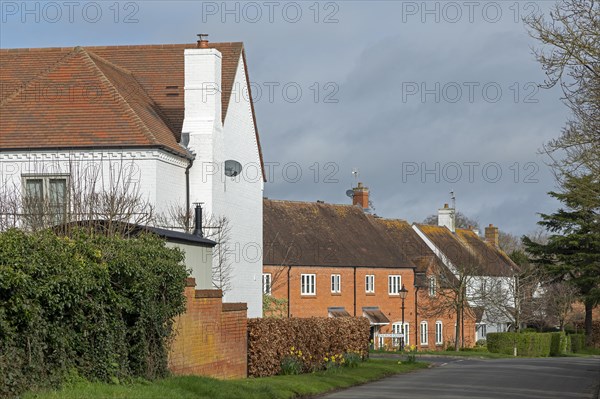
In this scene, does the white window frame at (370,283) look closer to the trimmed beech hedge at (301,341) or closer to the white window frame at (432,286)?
the white window frame at (432,286)

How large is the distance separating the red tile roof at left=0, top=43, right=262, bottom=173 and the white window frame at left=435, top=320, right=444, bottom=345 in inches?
1659

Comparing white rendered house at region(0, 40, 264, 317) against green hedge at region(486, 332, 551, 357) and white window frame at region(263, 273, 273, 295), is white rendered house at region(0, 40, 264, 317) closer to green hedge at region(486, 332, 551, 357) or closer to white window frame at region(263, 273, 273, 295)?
white window frame at region(263, 273, 273, 295)

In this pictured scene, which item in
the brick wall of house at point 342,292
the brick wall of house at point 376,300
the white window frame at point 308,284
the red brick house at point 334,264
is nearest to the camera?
the brick wall of house at point 342,292

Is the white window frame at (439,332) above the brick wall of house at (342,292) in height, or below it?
below

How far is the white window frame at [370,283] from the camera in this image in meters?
68.3

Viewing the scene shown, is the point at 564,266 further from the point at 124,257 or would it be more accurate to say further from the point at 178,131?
the point at 124,257

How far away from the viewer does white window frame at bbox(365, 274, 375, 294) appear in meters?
68.3

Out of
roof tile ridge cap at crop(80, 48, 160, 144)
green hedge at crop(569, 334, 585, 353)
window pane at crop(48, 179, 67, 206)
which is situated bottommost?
green hedge at crop(569, 334, 585, 353)

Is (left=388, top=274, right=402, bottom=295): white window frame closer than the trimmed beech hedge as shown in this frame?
No

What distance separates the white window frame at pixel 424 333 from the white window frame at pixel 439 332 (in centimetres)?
159

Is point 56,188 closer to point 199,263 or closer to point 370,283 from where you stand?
point 199,263

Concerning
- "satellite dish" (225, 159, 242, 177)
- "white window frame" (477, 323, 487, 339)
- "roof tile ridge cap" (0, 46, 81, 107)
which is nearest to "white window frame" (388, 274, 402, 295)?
"white window frame" (477, 323, 487, 339)

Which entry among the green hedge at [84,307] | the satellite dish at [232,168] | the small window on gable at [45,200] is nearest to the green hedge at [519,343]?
the satellite dish at [232,168]

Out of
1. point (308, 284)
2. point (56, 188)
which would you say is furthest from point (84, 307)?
point (308, 284)
